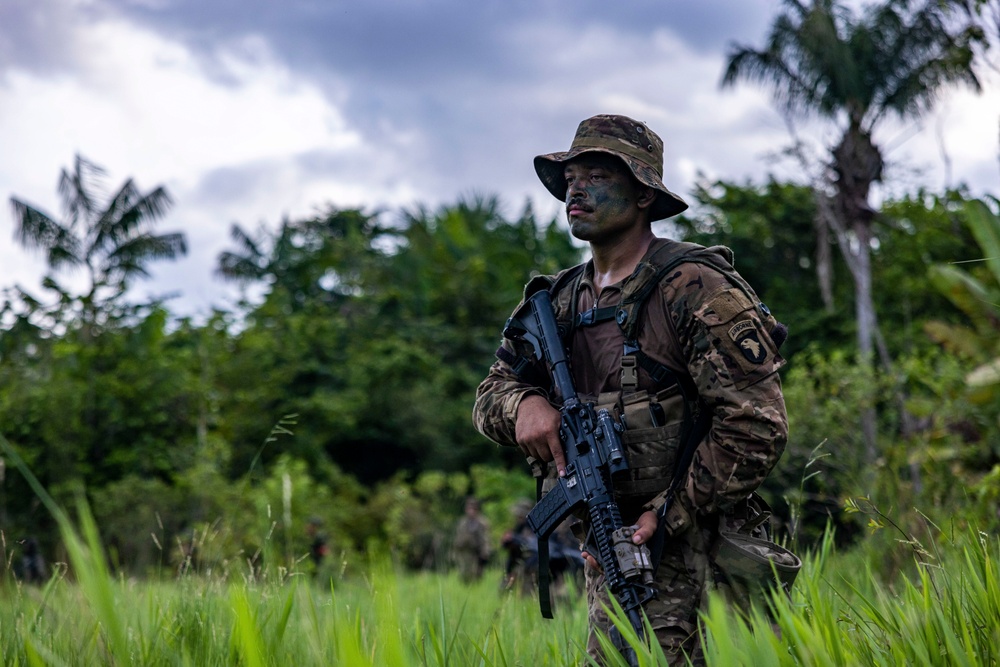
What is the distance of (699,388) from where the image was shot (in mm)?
2729

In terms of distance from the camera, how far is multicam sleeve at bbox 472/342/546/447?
10.2 feet

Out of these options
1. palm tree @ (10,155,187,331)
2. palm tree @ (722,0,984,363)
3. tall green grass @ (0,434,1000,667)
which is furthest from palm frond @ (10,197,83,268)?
tall green grass @ (0,434,1000,667)

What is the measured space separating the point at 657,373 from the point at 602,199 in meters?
0.58

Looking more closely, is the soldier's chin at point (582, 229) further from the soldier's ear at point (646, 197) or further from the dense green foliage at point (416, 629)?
the dense green foliage at point (416, 629)

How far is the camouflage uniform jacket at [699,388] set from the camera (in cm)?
265

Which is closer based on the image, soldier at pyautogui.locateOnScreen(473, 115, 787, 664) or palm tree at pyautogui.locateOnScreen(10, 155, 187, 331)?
soldier at pyautogui.locateOnScreen(473, 115, 787, 664)

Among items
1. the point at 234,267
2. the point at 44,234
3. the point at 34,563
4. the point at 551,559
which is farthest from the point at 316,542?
the point at 234,267

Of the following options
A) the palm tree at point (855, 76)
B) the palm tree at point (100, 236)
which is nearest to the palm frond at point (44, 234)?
the palm tree at point (100, 236)

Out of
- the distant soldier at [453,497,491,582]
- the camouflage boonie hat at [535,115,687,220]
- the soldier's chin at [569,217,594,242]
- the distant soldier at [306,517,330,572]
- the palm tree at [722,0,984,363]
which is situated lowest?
the distant soldier at [453,497,491,582]

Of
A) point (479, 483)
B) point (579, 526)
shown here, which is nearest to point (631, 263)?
point (579, 526)

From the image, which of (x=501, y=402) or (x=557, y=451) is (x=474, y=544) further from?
(x=557, y=451)

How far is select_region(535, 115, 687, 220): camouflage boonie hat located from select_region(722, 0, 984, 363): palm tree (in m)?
15.5

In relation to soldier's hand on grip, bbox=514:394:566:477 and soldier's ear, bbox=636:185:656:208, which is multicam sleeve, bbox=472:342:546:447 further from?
soldier's ear, bbox=636:185:656:208

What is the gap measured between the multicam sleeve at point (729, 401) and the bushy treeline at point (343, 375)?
9.47 metres
